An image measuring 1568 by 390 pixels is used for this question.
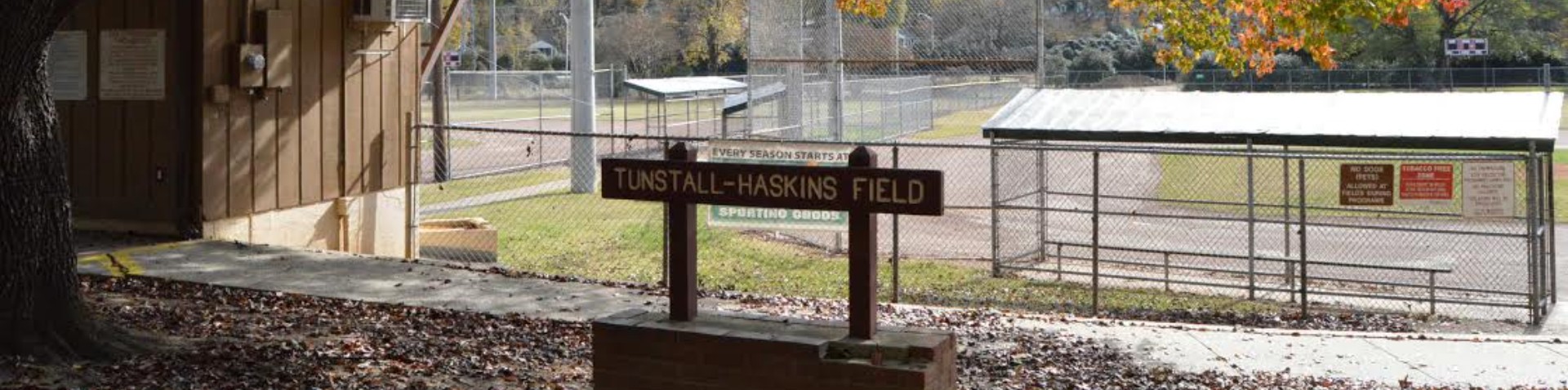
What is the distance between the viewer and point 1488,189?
45.9 ft

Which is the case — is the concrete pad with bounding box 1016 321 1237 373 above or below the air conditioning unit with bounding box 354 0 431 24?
below

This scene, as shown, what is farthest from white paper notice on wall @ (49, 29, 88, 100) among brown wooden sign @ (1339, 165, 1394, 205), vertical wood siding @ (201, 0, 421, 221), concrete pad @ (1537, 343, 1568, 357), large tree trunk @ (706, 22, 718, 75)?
large tree trunk @ (706, 22, 718, 75)

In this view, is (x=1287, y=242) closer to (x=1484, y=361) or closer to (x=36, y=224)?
(x=1484, y=361)

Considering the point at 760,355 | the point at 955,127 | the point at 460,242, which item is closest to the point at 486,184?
the point at 460,242

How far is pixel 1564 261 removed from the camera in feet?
61.4

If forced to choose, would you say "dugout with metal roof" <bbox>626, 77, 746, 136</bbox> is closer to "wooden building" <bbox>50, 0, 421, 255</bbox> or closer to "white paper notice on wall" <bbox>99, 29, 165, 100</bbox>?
"wooden building" <bbox>50, 0, 421, 255</bbox>

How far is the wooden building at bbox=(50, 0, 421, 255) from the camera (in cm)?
1363

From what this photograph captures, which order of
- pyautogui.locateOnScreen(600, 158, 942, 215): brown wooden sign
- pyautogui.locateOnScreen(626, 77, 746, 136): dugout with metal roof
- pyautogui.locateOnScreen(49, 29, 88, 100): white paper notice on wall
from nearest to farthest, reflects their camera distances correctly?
pyautogui.locateOnScreen(600, 158, 942, 215): brown wooden sign < pyautogui.locateOnScreen(49, 29, 88, 100): white paper notice on wall < pyautogui.locateOnScreen(626, 77, 746, 136): dugout with metal roof

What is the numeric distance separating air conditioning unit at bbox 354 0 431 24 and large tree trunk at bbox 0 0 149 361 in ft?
20.9

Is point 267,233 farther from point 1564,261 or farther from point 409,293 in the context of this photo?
point 1564,261

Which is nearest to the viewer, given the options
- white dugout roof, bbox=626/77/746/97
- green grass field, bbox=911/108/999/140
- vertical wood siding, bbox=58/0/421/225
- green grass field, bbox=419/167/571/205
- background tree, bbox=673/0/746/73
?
vertical wood siding, bbox=58/0/421/225

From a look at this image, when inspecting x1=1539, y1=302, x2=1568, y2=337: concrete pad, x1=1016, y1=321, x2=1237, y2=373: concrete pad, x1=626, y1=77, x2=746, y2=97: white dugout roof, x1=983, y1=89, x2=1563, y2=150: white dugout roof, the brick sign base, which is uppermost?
x1=626, y1=77, x2=746, y2=97: white dugout roof

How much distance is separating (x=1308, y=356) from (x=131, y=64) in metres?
9.87

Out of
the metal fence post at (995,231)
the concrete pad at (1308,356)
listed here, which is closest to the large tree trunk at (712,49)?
the metal fence post at (995,231)
